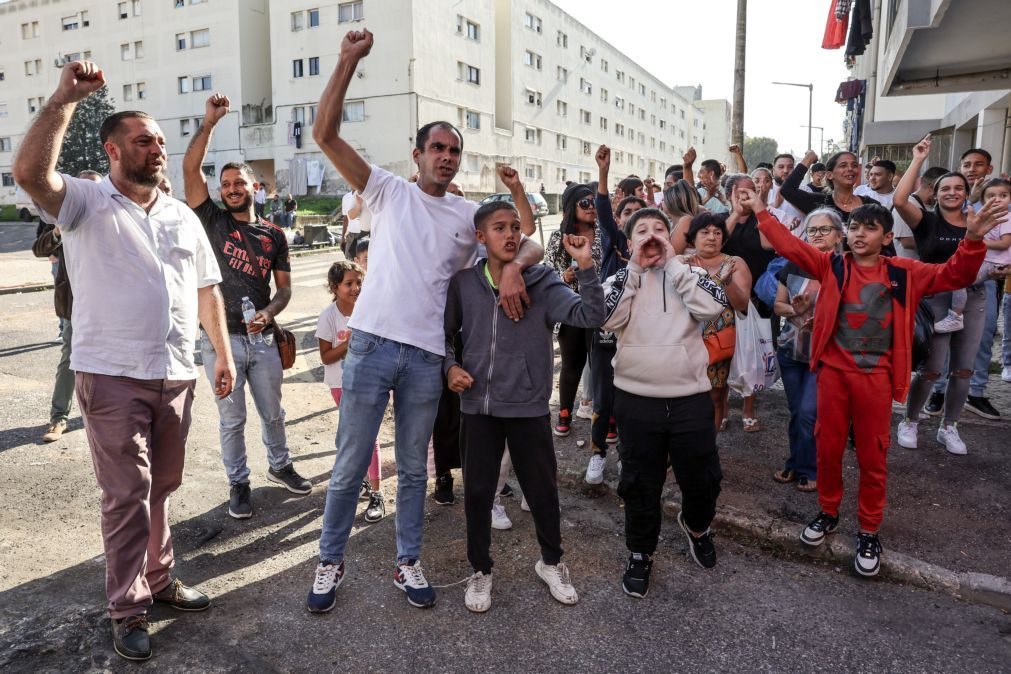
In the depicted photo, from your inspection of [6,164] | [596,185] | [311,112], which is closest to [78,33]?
[6,164]

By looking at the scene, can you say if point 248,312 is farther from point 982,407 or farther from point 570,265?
point 982,407

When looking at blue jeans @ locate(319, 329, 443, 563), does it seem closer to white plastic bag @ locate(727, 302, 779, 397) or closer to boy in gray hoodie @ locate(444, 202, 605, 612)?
boy in gray hoodie @ locate(444, 202, 605, 612)

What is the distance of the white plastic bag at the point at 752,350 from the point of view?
5.20m

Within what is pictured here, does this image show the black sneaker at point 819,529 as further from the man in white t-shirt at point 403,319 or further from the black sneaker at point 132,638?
the black sneaker at point 132,638

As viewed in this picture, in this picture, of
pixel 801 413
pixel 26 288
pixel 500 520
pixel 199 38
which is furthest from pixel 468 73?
pixel 500 520

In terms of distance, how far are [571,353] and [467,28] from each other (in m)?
40.0

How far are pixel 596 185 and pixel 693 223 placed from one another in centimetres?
92

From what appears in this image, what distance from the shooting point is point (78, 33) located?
1833 inches

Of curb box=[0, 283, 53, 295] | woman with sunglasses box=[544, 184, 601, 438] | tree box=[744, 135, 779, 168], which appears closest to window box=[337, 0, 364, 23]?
curb box=[0, 283, 53, 295]

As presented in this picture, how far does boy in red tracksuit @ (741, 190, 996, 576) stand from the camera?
3625 mm

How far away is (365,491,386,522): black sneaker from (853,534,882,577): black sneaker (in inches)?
108

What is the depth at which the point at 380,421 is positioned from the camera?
3.32 m

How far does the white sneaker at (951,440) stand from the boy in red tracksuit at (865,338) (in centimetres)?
191

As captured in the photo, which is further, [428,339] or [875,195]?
[875,195]
